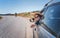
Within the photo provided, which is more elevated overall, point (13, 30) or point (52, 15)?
point (52, 15)

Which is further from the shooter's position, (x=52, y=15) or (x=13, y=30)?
(x=13, y=30)

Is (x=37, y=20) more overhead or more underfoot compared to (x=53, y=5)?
more underfoot

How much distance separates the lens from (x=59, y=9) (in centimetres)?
476

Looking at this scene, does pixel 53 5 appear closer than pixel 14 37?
Yes

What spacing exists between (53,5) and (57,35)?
168 centimetres

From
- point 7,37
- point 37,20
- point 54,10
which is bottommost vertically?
point 7,37

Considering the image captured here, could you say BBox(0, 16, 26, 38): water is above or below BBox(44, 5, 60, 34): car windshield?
below

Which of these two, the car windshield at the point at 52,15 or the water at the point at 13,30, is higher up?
the car windshield at the point at 52,15

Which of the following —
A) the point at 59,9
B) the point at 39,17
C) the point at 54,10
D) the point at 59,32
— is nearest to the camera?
the point at 59,32

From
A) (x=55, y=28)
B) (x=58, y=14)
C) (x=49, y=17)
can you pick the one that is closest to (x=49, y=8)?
(x=49, y=17)

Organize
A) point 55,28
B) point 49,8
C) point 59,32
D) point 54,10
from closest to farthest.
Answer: point 59,32
point 55,28
point 54,10
point 49,8

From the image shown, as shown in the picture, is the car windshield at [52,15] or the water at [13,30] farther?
the water at [13,30]

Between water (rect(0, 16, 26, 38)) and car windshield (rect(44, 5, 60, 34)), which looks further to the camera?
water (rect(0, 16, 26, 38))

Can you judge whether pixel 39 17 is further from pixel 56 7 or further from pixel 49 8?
pixel 56 7
